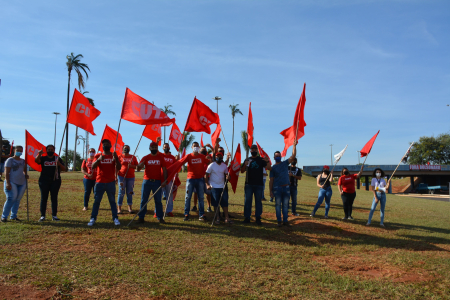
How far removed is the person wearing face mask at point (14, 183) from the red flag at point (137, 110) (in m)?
2.93

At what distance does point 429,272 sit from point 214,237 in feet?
14.3

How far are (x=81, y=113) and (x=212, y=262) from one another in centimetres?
659

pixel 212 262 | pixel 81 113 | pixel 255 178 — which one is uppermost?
pixel 81 113

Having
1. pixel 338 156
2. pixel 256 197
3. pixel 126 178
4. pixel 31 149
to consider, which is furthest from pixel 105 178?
pixel 338 156

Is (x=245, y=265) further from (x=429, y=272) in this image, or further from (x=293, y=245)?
(x=429, y=272)

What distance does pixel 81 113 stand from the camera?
971cm

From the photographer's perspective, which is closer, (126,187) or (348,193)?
(126,187)

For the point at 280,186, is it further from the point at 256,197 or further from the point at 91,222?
the point at 91,222

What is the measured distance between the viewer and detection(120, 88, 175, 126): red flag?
914 centimetres

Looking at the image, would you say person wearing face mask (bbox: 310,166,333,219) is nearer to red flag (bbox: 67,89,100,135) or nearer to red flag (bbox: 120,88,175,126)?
red flag (bbox: 120,88,175,126)

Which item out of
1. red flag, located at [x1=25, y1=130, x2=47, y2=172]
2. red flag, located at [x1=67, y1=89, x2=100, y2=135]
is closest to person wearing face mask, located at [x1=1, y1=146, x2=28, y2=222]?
red flag, located at [x1=25, y1=130, x2=47, y2=172]

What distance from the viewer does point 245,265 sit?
5699mm

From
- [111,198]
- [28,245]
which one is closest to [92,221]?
[111,198]

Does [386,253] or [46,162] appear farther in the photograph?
[46,162]
